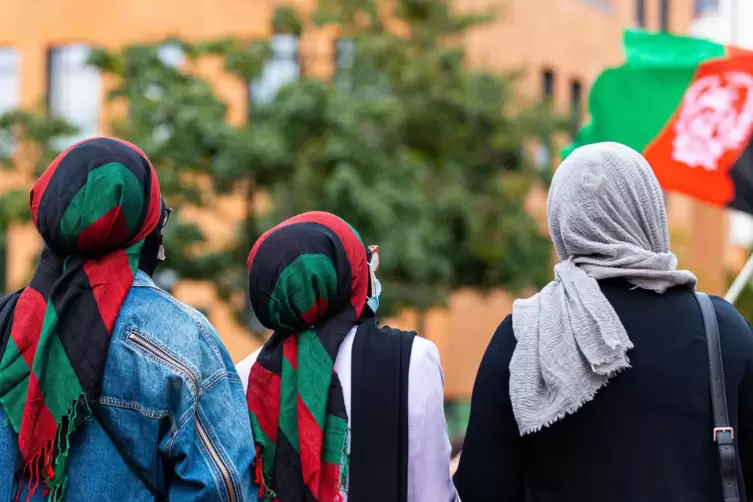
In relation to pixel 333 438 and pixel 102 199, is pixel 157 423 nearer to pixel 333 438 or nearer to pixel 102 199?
pixel 102 199

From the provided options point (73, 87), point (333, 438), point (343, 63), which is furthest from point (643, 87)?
point (73, 87)

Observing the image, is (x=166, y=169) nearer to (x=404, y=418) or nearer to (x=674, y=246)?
(x=404, y=418)

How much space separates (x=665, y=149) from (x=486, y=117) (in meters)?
10.6

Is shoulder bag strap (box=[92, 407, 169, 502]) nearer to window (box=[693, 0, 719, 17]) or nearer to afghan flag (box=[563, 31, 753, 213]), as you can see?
afghan flag (box=[563, 31, 753, 213])

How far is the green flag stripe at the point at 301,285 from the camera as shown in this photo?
350cm

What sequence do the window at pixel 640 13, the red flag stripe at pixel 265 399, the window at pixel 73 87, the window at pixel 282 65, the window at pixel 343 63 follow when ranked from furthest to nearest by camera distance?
the window at pixel 640 13 → the window at pixel 73 87 → the window at pixel 282 65 → the window at pixel 343 63 → the red flag stripe at pixel 265 399

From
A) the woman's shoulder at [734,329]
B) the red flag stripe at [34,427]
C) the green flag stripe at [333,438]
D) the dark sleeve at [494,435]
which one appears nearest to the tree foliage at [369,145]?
the green flag stripe at [333,438]

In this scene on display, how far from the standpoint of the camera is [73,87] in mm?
24766

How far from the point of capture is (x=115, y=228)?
2.99 meters

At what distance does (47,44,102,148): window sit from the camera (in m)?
24.3

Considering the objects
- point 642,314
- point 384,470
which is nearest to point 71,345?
point 384,470

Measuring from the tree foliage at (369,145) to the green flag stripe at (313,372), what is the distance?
1138cm

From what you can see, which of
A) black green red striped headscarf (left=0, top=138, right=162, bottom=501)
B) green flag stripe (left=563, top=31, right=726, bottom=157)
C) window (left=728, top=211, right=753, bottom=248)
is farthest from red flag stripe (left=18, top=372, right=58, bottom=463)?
window (left=728, top=211, right=753, bottom=248)

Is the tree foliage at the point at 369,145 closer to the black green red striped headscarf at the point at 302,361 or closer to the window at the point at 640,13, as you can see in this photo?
the black green red striped headscarf at the point at 302,361
